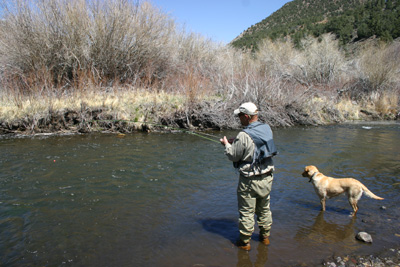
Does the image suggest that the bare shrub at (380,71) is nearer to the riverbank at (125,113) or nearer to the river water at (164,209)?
the riverbank at (125,113)

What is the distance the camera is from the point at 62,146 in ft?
32.1

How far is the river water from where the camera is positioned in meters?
3.90

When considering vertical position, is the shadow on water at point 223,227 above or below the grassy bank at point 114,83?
below

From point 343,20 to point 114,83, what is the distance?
168ft

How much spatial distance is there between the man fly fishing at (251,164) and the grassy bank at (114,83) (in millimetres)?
8372

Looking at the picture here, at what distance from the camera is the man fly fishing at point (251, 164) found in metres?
3.77

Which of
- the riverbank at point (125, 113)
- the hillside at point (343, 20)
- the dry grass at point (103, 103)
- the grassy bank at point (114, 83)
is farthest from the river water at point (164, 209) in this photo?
the hillside at point (343, 20)

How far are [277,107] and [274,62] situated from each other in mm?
13650

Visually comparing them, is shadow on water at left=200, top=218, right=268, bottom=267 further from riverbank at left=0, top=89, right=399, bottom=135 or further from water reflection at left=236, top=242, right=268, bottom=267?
riverbank at left=0, top=89, right=399, bottom=135

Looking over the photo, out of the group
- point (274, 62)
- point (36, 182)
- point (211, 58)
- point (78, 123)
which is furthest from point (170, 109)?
point (274, 62)

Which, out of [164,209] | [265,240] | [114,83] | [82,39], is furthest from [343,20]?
[265,240]

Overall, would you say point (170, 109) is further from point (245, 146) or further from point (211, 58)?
point (211, 58)

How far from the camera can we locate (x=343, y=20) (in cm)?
5288

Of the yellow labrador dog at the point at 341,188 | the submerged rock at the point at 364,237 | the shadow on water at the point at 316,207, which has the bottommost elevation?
the shadow on water at the point at 316,207
